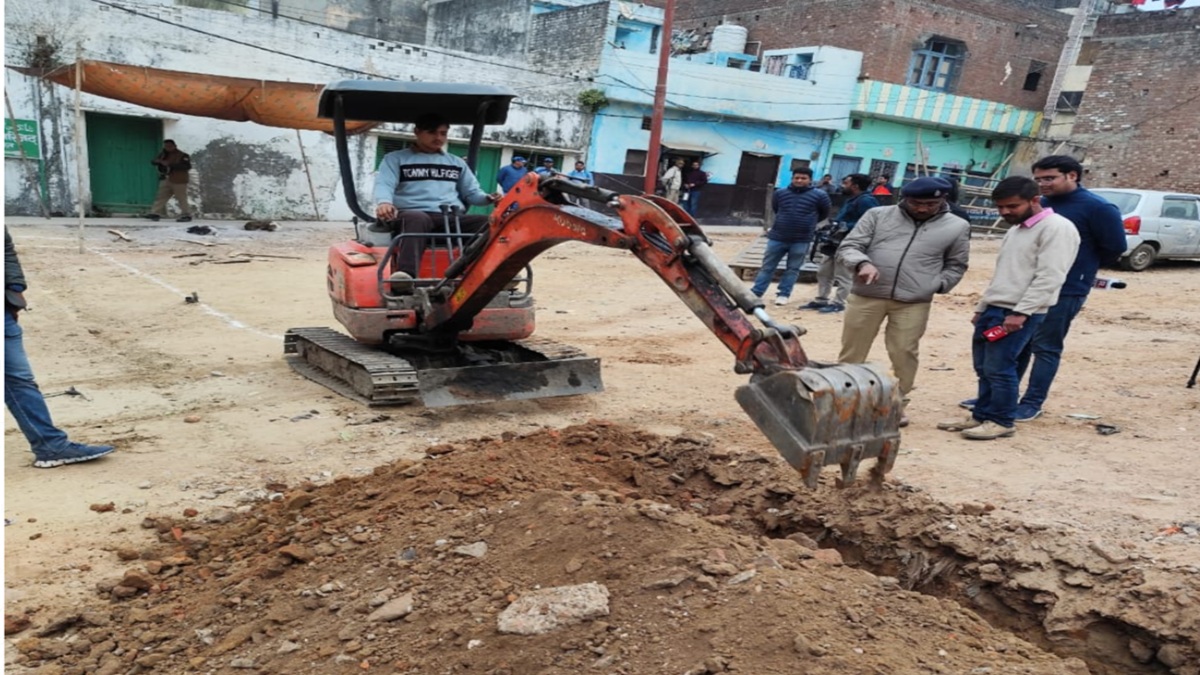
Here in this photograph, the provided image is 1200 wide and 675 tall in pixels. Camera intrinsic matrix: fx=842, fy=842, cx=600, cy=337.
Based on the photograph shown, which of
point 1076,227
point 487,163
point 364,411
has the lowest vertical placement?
point 364,411

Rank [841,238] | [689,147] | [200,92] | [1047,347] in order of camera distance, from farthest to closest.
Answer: [689,147]
[200,92]
[841,238]
[1047,347]

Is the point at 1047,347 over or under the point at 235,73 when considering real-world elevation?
under

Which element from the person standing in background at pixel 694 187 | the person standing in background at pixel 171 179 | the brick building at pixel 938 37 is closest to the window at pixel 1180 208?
the person standing in background at pixel 694 187

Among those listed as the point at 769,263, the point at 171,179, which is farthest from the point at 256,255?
the point at 769,263

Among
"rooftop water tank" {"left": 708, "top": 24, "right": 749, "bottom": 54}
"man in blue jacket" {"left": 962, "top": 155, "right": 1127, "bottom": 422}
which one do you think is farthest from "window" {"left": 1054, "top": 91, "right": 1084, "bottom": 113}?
"man in blue jacket" {"left": 962, "top": 155, "right": 1127, "bottom": 422}

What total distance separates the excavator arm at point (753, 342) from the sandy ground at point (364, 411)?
1450 millimetres

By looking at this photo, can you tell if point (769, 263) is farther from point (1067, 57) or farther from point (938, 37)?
point (1067, 57)

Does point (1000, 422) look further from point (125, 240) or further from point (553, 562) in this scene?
point (125, 240)

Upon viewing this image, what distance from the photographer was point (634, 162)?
2284 centimetres

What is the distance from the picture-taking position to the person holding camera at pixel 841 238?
9602mm

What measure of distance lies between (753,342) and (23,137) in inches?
620

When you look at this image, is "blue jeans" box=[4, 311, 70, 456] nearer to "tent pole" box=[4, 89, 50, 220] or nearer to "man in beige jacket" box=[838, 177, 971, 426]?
"man in beige jacket" box=[838, 177, 971, 426]

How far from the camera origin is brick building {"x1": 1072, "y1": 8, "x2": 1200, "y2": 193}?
21.6 m

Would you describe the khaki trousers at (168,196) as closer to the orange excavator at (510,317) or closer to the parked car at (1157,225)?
the orange excavator at (510,317)
